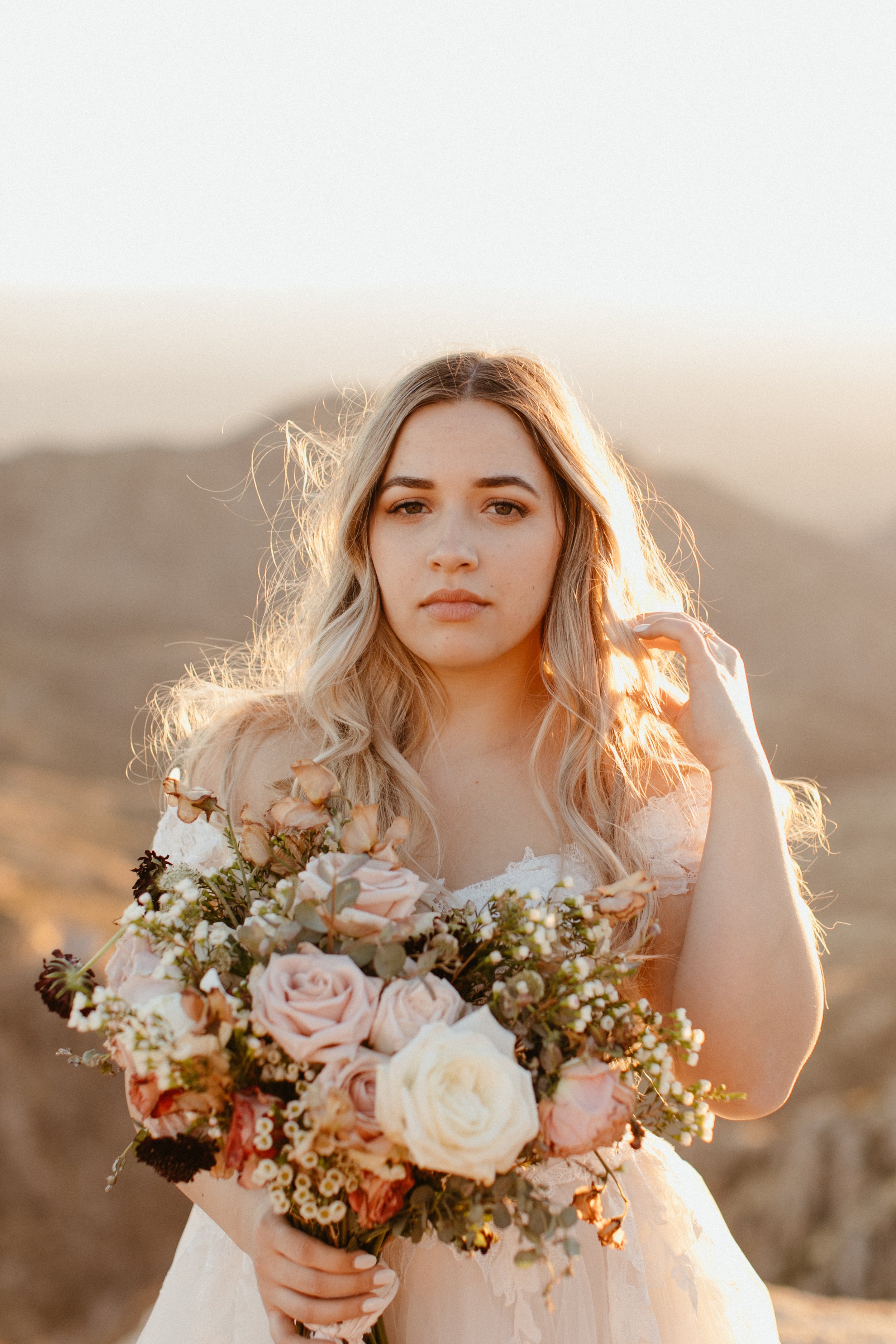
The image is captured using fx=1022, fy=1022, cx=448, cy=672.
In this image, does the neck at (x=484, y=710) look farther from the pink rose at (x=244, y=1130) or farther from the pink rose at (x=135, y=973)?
the pink rose at (x=244, y=1130)

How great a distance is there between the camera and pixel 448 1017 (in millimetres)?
1538

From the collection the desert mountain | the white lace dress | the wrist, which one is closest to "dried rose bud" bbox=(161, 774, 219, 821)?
the white lace dress

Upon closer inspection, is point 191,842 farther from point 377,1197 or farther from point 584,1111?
point 584,1111

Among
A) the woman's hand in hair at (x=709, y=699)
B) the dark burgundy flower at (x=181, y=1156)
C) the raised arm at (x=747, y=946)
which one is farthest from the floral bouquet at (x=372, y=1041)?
the woman's hand in hair at (x=709, y=699)

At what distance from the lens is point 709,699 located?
8.28 feet

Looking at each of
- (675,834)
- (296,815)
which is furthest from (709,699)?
(296,815)

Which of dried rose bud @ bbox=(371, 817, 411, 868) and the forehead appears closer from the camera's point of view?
dried rose bud @ bbox=(371, 817, 411, 868)

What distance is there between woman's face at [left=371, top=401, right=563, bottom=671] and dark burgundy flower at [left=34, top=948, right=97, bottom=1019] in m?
1.17

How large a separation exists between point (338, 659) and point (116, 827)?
15471 millimetres

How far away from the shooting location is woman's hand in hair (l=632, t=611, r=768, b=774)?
2.46 metres

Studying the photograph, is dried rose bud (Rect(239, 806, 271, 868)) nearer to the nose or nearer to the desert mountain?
the nose

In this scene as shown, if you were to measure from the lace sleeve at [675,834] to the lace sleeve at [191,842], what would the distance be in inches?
42.2

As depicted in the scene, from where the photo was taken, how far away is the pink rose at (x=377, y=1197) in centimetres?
155

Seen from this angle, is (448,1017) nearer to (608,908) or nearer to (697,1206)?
(608,908)
